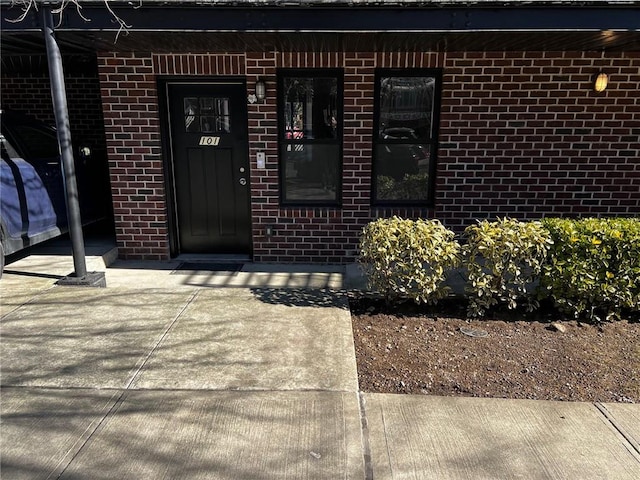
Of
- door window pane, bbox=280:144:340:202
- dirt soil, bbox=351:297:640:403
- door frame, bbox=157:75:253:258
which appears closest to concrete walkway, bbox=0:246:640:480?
dirt soil, bbox=351:297:640:403

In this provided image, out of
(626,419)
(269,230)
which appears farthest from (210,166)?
(626,419)

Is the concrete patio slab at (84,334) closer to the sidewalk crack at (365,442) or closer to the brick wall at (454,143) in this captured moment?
the brick wall at (454,143)

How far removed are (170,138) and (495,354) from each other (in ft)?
14.9

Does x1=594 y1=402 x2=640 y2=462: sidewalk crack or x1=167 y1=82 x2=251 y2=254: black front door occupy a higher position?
x1=167 y1=82 x2=251 y2=254: black front door

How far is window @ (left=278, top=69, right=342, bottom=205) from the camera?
590cm

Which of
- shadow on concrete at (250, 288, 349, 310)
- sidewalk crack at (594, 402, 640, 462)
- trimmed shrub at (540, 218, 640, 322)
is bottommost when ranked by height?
sidewalk crack at (594, 402, 640, 462)

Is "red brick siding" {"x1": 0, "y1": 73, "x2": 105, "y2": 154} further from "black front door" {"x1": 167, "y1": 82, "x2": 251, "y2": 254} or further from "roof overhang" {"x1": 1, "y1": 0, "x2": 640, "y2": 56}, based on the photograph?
"roof overhang" {"x1": 1, "y1": 0, "x2": 640, "y2": 56}

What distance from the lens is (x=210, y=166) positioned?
20.6 feet

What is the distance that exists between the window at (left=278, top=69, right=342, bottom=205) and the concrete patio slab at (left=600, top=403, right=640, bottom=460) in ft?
12.4

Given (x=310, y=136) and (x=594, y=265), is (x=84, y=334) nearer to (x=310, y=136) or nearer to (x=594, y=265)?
(x=310, y=136)

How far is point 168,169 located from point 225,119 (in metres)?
0.96

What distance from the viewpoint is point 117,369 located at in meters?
3.64

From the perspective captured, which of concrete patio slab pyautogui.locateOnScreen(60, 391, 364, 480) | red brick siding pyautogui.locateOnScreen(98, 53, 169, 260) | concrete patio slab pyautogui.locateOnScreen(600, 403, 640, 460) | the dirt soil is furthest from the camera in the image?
red brick siding pyautogui.locateOnScreen(98, 53, 169, 260)

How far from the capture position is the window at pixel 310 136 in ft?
19.4
